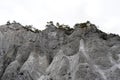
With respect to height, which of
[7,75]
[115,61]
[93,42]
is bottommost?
[7,75]

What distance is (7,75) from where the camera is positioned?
27172mm

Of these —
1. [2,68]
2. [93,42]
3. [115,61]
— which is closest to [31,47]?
[2,68]

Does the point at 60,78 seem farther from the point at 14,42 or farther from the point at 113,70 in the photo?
the point at 14,42

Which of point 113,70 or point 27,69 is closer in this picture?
point 113,70

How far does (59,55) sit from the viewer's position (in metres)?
27.2

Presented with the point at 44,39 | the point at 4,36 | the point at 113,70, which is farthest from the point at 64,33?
the point at 113,70

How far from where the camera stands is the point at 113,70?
22500mm

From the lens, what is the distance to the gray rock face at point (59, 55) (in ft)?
75.1

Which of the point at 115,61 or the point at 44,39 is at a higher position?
the point at 44,39

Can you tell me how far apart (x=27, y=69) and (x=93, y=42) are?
7971 mm

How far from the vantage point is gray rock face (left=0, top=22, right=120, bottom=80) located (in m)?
22.9

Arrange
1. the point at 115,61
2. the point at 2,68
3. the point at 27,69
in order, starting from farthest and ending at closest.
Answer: the point at 2,68, the point at 27,69, the point at 115,61

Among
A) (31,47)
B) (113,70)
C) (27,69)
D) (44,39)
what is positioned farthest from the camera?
(44,39)

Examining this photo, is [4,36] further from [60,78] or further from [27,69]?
[60,78]
